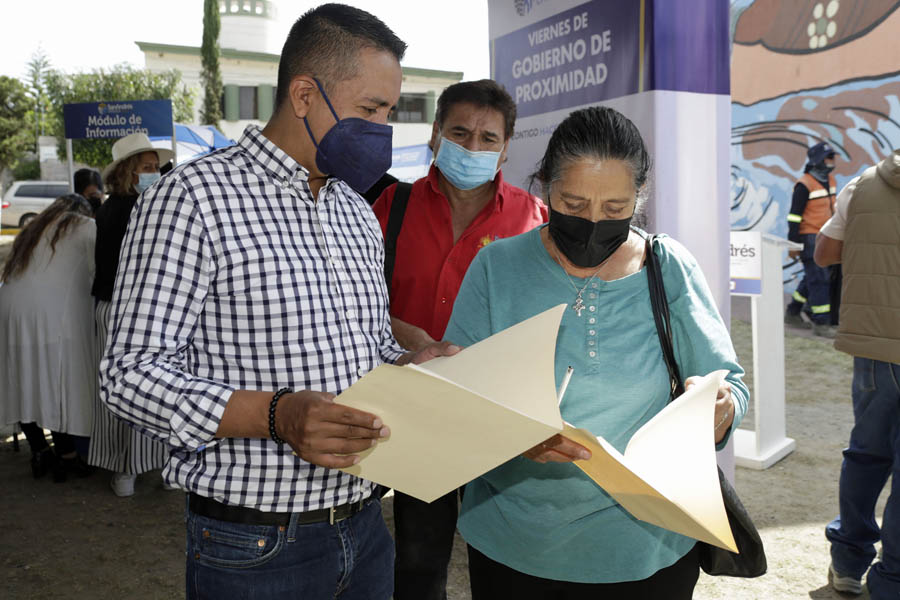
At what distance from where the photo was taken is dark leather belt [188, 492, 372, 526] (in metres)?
1.46

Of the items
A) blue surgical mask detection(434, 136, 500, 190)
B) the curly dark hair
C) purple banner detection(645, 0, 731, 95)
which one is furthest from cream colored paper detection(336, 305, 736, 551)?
the curly dark hair

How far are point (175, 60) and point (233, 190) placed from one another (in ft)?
119

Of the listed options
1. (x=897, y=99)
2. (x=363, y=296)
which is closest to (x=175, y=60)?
(x=897, y=99)

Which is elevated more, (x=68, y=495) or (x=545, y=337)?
(x=545, y=337)

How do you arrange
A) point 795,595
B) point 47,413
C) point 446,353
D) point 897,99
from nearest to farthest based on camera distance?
1. point 446,353
2. point 795,595
3. point 47,413
4. point 897,99

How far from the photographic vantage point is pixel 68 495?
4871 mm

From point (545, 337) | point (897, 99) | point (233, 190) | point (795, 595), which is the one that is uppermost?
point (897, 99)

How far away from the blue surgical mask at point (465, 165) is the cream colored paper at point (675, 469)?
152cm

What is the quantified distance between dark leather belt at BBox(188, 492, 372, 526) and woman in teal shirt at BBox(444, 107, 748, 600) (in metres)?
0.42

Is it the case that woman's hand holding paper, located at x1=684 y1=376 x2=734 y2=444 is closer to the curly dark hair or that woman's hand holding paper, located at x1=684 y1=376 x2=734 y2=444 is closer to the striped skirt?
the striped skirt

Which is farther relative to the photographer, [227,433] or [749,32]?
[749,32]

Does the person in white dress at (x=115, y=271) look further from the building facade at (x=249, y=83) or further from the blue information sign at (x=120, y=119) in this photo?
the building facade at (x=249, y=83)

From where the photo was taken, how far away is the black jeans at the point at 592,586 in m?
1.73

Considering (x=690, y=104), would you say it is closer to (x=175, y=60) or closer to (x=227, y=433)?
(x=227, y=433)
